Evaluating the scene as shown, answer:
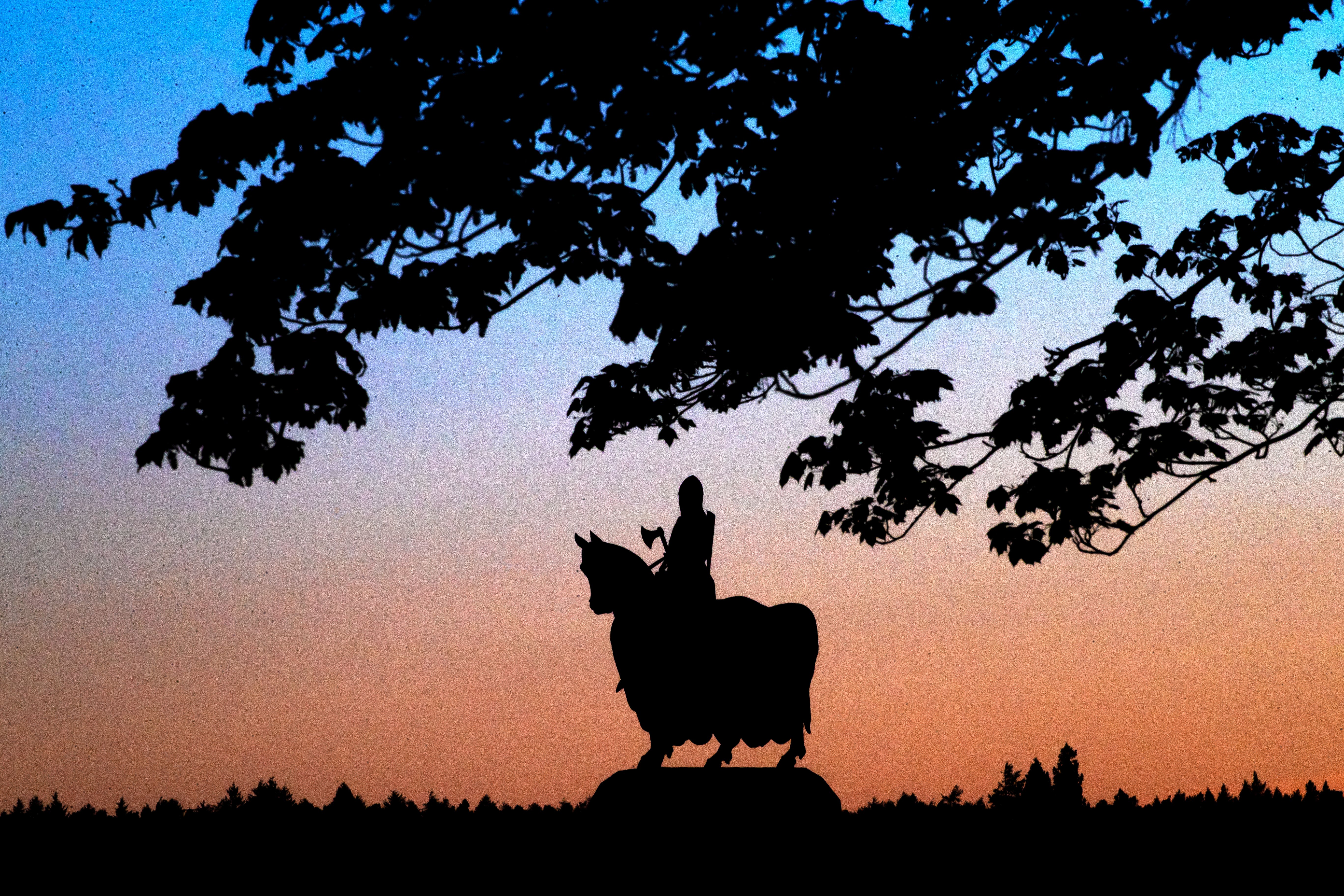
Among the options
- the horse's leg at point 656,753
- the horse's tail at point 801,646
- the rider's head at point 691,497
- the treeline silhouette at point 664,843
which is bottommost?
the treeline silhouette at point 664,843

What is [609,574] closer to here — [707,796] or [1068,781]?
[707,796]

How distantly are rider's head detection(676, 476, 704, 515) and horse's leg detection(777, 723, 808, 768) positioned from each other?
2078 millimetres

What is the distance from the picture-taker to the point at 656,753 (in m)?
9.72

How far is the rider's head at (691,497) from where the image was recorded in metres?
10.2

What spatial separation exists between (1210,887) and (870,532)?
4.62m

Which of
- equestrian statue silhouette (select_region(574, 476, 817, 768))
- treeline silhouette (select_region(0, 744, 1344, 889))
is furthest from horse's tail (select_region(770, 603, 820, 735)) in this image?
treeline silhouette (select_region(0, 744, 1344, 889))

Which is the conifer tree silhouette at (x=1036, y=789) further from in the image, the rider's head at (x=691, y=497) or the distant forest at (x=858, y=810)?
the rider's head at (x=691, y=497)

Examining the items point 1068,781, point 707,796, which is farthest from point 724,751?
point 1068,781

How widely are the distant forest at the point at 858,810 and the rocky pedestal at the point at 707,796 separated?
1.26 feet

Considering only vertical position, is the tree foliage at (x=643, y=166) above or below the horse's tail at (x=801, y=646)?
above

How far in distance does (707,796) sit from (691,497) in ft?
8.04

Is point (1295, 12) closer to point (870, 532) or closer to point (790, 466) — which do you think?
point (790, 466)

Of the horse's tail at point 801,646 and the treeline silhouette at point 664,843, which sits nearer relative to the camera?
the treeline silhouette at point 664,843

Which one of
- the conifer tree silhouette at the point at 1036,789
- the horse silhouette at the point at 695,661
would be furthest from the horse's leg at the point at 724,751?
the conifer tree silhouette at the point at 1036,789
